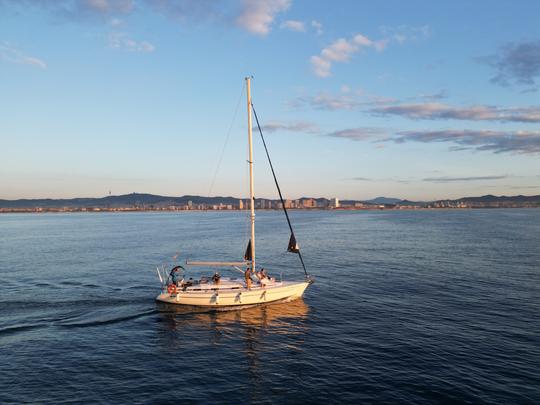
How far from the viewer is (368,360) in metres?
23.2

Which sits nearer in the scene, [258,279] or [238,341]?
[238,341]

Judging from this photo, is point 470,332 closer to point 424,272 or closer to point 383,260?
point 424,272

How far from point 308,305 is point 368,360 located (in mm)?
12854

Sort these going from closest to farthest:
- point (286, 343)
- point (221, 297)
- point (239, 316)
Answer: point (286, 343), point (239, 316), point (221, 297)

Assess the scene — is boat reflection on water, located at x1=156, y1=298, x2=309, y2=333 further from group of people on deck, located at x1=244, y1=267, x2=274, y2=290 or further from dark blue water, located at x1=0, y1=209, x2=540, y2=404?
group of people on deck, located at x1=244, y1=267, x2=274, y2=290

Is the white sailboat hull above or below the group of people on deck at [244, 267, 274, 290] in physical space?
below

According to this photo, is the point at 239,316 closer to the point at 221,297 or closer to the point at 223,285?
the point at 221,297

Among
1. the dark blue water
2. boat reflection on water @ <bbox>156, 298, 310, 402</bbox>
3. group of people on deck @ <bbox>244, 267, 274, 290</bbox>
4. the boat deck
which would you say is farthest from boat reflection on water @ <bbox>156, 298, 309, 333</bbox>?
group of people on deck @ <bbox>244, 267, 274, 290</bbox>

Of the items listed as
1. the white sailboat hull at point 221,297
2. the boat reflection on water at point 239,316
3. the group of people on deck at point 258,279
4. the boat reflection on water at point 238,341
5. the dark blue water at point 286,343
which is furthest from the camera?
the group of people on deck at point 258,279

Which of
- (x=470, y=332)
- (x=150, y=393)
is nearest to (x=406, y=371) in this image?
(x=470, y=332)

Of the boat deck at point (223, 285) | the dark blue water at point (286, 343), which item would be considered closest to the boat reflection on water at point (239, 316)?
the dark blue water at point (286, 343)

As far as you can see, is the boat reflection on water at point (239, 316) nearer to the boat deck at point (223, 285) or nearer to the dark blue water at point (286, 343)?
the dark blue water at point (286, 343)

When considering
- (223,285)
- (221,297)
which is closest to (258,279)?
(223,285)

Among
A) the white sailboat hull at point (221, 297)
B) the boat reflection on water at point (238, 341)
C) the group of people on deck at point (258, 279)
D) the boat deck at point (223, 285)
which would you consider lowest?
the boat reflection on water at point (238, 341)
